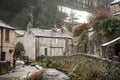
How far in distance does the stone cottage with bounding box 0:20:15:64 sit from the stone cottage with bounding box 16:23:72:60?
26.5m

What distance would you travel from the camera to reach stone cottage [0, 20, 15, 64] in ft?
116

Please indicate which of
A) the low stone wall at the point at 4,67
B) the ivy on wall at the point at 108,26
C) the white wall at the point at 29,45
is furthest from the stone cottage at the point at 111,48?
the white wall at the point at 29,45

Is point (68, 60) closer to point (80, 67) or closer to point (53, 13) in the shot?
point (80, 67)

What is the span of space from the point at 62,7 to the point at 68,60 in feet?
231

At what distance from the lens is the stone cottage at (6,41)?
35.4m

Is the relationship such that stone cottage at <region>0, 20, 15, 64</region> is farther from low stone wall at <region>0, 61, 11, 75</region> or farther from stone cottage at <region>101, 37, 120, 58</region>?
stone cottage at <region>101, 37, 120, 58</region>

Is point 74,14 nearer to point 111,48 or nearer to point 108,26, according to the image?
point 108,26

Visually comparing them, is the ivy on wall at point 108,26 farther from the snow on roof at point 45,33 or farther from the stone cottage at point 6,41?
the snow on roof at point 45,33

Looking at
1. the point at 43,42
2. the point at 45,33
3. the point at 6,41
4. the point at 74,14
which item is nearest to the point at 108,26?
the point at 6,41

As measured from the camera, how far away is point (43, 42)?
67000mm

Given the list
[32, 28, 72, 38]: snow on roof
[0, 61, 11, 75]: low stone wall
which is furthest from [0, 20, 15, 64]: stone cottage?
[32, 28, 72, 38]: snow on roof

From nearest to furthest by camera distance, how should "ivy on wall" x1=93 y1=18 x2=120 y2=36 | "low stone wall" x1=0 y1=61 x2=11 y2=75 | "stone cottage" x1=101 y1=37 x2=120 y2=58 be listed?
1. "stone cottage" x1=101 y1=37 x2=120 y2=58
2. "low stone wall" x1=0 y1=61 x2=11 y2=75
3. "ivy on wall" x1=93 y1=18 x2=120 y2=36

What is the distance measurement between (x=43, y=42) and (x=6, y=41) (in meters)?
30.1

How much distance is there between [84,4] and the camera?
120375 mm
